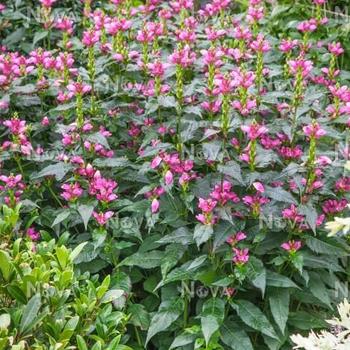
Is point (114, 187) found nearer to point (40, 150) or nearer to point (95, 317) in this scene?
point (40, 150)

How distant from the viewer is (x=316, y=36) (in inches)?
186

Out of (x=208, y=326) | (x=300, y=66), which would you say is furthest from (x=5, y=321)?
(x=300, y=66)

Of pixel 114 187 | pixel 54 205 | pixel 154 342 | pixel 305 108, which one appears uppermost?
pixel 305 108

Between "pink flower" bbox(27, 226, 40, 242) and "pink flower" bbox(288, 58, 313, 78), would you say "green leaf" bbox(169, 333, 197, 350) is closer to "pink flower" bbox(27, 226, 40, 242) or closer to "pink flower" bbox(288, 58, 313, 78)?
"pink flower" bbox(27, 226, 40, 242)

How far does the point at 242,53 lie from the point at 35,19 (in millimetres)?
1763

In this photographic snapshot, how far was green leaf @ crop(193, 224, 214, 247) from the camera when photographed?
3.02 m

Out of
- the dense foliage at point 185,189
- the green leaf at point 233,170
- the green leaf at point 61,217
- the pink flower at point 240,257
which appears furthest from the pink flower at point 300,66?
the green leaf at point 61,217

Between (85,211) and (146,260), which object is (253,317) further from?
(85,211)

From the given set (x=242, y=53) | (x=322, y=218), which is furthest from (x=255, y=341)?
(x=242, y=53)

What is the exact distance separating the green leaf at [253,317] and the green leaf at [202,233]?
393mm

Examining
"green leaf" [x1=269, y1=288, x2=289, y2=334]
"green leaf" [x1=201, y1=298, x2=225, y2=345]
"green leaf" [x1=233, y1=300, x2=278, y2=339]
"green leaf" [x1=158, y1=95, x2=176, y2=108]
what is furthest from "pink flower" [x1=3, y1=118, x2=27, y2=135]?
"green leaf" [x1=269, y1=288, x2=289, y2=334]

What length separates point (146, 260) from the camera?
11.0 ft

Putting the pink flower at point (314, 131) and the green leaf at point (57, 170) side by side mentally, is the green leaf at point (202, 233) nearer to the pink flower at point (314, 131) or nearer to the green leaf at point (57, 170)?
the pink flower at point (314, 131)

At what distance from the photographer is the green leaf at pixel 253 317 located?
3.11m
